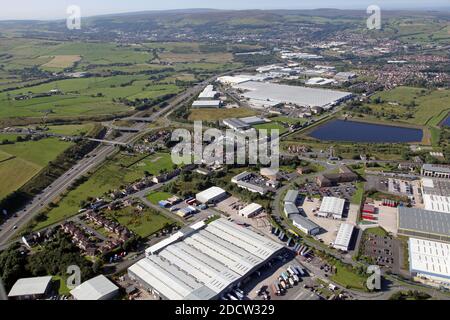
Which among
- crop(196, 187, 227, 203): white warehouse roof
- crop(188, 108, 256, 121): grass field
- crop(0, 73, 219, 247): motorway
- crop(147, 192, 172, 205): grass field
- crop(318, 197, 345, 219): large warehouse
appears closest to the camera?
crop(0, 73, 219, 247): motorway

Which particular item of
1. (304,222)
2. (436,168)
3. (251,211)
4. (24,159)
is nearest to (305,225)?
(304,222)

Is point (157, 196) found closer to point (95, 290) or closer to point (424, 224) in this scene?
point (95, 290)

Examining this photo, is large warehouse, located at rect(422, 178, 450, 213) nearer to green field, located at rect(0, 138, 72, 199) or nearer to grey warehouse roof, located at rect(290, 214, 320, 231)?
grey warehouse roof, located at rect(290, 214, 320, 231)

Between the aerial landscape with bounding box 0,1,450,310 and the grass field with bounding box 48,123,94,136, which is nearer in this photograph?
the aerial landscape with bounding box 0,1,450,310

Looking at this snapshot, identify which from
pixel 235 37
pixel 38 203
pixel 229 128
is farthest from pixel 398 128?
pixel 235 37

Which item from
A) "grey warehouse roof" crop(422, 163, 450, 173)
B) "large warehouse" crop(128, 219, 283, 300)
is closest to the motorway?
"large warehouse" crop(128, 219, 283, 300)

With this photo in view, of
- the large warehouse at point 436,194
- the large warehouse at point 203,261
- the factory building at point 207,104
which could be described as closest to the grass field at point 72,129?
the factory building at point 207,104
